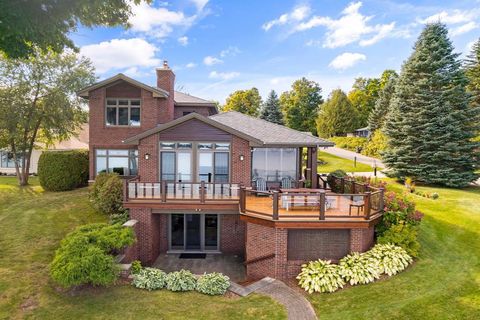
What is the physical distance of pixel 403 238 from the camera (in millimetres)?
11477

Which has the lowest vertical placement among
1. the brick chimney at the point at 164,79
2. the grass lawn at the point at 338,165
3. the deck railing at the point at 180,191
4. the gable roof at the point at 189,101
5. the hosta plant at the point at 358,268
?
the hosta plant at the point at 358,268

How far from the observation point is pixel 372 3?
18.1m

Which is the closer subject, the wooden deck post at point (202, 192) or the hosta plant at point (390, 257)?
the hosta plant at point (390, 257)

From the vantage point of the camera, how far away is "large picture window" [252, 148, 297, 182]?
646 inches

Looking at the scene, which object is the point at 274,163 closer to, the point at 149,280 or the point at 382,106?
the point at 149,280

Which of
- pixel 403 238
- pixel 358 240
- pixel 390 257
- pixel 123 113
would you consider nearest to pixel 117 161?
pixel 123 113

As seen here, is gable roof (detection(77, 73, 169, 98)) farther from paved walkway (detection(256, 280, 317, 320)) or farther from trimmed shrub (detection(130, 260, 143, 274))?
paved walkway (detection(256, 280, 317, 320))

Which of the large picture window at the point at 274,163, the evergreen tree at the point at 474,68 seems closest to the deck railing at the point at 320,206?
the large picture window at the point at 274,163

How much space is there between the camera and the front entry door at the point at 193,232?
49.4 ft

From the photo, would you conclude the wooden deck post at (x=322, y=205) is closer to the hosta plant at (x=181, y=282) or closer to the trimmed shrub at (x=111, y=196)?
the hosta plant at (x=181, y=282)

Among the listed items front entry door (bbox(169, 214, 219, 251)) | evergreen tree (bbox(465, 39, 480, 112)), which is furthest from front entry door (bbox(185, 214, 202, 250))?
evergreen tree (bbox(465, 39, 480, 112))

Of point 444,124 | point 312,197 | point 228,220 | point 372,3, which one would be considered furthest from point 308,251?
point 444,124

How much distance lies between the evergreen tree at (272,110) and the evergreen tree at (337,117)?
14.9m

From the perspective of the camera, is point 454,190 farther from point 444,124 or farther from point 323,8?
point 323,8
